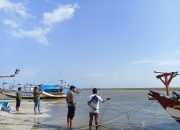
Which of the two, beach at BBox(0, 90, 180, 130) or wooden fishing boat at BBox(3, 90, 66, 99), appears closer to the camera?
beach at BBox(0, 90, 180, 130)

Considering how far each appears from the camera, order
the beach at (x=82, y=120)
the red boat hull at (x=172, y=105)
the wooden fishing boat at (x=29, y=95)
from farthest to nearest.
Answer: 1. the wooden fishing boat at (x=29, y=95)
2. the red boat hull at (x=172, y=105)
3. the beach at (x=82, y=120)

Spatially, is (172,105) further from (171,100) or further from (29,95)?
(29,95)

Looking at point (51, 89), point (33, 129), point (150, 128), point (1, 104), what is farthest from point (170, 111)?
point (51, 89)

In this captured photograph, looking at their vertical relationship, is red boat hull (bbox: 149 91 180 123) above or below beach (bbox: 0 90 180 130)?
above

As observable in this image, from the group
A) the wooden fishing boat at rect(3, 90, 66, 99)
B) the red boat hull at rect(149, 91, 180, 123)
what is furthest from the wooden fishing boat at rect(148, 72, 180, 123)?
the wooden fishing boat at rect(3, 90, 66, 99)

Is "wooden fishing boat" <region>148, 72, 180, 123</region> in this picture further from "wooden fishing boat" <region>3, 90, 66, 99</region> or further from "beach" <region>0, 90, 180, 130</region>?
"wooden fishing boat" <region>3, 90, 66, 99</region>

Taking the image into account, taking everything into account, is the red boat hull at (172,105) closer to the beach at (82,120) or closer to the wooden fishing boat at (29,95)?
the beach at (82,120)

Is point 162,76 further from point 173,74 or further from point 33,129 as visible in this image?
point 33,129

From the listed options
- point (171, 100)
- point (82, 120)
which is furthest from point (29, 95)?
point (171, 100)

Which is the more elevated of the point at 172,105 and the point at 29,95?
the point at 29,95

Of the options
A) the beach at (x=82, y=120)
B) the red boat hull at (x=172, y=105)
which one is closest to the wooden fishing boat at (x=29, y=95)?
the beach at (x=82, y=120)

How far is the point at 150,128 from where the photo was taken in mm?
18062

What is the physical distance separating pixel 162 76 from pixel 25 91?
128 feet

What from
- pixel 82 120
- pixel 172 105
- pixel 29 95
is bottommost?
pixel 82 120
